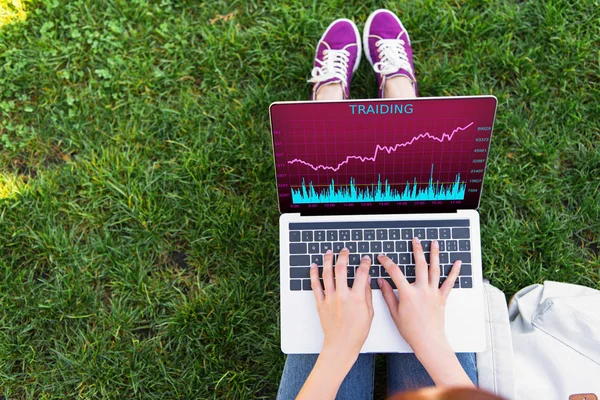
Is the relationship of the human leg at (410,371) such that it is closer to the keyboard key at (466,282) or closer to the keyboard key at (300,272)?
the keyboard key at (466,282)

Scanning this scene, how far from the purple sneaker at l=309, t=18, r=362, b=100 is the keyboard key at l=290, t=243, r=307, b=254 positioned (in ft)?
2.49

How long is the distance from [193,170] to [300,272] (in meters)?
0.76

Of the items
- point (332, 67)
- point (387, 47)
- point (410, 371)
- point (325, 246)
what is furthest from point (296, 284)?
point (387, 47)

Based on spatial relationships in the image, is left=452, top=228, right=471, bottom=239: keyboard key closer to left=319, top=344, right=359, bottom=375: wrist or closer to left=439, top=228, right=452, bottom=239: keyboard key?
left=439, top=228, right=452, bottom=239: keyboard key

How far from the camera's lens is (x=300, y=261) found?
155 cm

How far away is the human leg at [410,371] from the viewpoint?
1532 millimetres

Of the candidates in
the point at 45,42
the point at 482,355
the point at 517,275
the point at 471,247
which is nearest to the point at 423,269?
the point at 471,247

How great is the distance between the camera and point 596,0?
2088 millimetres

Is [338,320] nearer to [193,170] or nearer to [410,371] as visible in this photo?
[410,371]

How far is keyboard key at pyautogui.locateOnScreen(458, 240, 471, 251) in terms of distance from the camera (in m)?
1.53

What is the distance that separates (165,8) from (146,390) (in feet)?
5.53

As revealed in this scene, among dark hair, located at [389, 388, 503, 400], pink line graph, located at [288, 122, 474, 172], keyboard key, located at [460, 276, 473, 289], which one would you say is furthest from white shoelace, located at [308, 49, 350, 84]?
dark hair, located at [389, 388, 503, 400]

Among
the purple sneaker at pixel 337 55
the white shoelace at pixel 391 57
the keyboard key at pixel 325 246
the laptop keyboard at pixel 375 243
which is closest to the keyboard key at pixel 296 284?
the laptop keyboard at pixel 375 243

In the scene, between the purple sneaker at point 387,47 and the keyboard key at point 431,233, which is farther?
the purple sneaker at point 387,47
